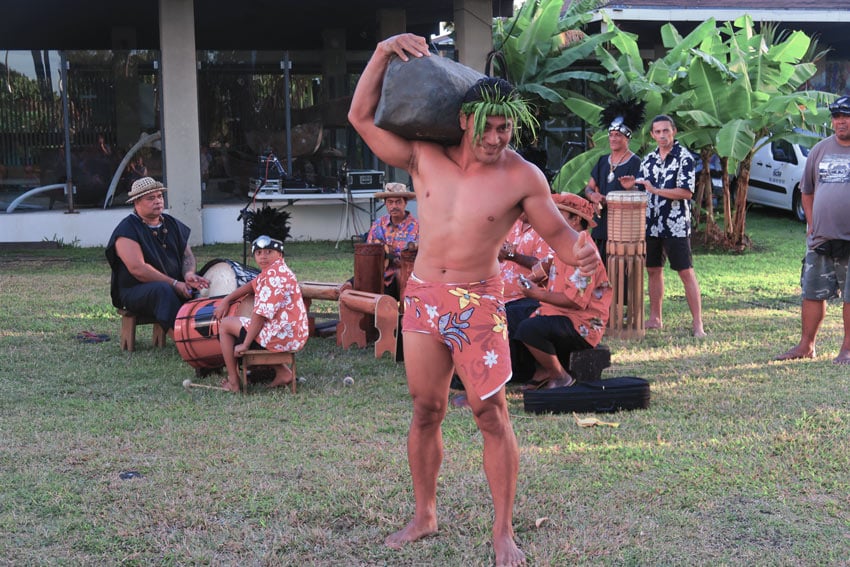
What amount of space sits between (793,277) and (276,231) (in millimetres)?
7328

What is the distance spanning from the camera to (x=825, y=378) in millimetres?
7395

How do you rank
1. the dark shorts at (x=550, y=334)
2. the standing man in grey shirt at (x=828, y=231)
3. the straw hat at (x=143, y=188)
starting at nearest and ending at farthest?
the dark shorts at (x=550, y=334), the standing man in grey shirt at (x=828, y=231), the straw hat at (x=143, y=188)

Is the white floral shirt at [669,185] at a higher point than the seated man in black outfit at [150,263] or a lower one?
higher

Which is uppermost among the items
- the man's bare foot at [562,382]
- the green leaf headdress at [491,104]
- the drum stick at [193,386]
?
the green leaf headdress at [491,104]

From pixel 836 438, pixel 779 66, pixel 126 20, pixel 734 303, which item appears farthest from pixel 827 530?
pixel 126 20

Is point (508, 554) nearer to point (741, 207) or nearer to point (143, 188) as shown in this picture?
point (143, 188)

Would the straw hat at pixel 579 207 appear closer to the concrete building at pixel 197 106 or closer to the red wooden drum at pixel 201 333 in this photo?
the red wooden drum at pixel 201 333

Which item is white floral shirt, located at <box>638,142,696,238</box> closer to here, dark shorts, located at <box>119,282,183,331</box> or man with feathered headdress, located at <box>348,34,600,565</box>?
dark shorts, located at <box>119,282,183,331</box>

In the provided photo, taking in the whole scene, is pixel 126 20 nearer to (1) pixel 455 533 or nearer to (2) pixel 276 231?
(2) pixel 276 231

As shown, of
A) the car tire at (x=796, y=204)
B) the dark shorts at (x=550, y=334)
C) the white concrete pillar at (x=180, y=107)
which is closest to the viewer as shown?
the dark shorts at (x=550, y=334)

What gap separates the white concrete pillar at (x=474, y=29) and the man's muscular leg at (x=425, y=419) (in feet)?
38.7

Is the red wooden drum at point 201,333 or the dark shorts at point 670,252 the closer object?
the red wooden drum at point 201,333

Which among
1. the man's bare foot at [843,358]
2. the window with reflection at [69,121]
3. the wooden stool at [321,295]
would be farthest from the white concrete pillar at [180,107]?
the man's bare foot at [843,358]

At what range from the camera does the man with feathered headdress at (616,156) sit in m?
9.07
